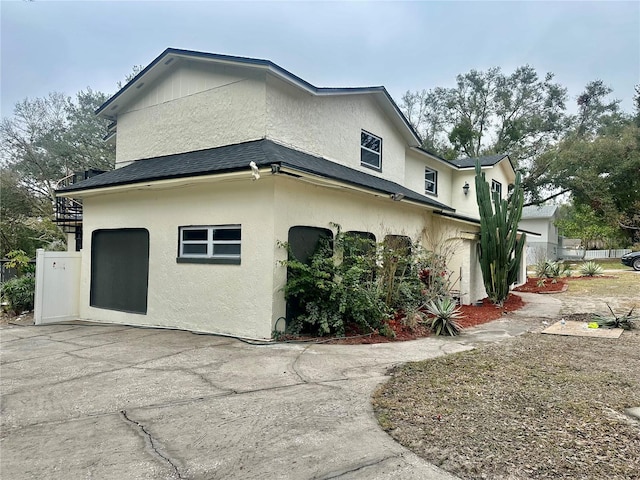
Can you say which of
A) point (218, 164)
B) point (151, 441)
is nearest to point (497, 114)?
point (218, 164)

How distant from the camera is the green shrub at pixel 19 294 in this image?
39.2 feet

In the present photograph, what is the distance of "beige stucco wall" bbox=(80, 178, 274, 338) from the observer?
783 cm

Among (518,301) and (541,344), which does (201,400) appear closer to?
(541,344)

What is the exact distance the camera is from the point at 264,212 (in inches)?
307

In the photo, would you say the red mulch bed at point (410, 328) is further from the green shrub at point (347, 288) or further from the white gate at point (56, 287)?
the white gate at point (56, 287)

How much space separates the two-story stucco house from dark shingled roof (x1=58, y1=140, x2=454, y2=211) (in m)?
0.05

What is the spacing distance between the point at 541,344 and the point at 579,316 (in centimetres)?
428

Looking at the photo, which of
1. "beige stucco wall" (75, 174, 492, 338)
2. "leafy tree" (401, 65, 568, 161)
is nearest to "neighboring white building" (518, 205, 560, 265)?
"leafy tree" (401, 65, 568, 161)

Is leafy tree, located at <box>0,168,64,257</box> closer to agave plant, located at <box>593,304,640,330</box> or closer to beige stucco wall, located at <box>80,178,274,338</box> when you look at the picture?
beige stucco wall, located at <box>80,178,274,338</box>

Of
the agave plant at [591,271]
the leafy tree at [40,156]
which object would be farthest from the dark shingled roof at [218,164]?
the agave plant at [591,271]

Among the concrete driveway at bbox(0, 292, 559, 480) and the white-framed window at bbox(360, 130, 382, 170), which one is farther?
the white-framed window at bbox(360, 130, 382, 170)

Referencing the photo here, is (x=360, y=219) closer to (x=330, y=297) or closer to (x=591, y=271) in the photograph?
(x=330, y=297)

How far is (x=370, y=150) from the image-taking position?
1307 cm

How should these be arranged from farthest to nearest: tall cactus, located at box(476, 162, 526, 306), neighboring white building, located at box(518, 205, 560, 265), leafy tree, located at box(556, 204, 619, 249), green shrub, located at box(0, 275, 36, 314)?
leafy tree, located at box(556, 204, 619, 249) → neighboring white building, located at box(518, 205, 560, 265) → tall cactus, located at box(476, 162, 526, 306) → green shrub, located at box(0, 275, 36, 314)
